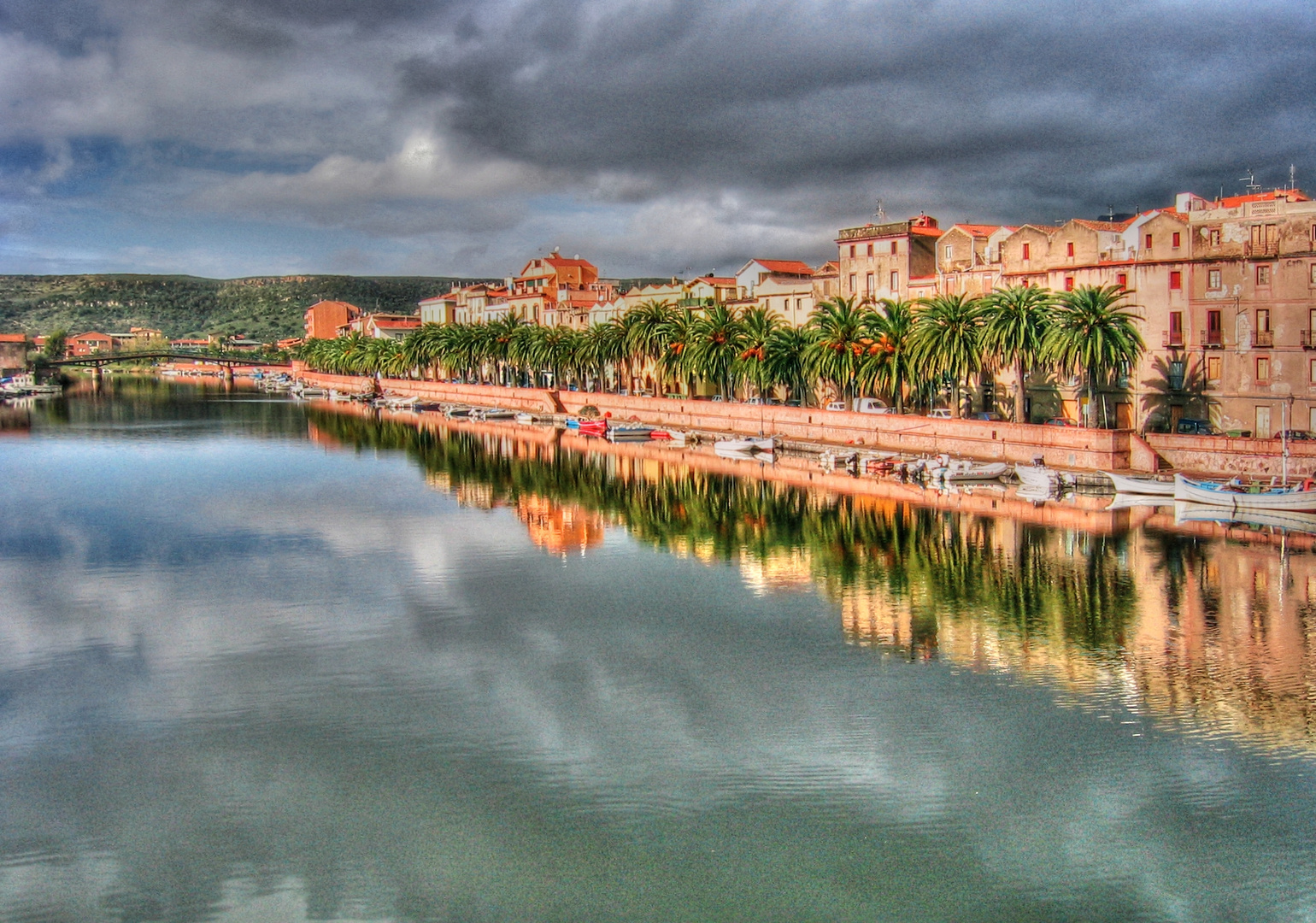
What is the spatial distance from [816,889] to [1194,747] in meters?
9.38

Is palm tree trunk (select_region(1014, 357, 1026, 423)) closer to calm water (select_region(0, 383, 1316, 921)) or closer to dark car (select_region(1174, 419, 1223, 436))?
dark car (select_region(1174, 419, 1223, 436))

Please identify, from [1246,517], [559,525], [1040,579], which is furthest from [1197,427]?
[559,525]

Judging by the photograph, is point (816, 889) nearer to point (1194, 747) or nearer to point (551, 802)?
point (551, 802)

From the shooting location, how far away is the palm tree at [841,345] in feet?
221

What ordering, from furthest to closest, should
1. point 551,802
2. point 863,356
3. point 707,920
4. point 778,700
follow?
point 863,356, point 778,700, point 551,802, point 707,920

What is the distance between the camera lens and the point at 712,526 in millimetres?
46688

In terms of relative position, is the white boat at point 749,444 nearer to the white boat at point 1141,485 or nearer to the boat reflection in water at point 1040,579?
the boat reflection in water at point 1040,579

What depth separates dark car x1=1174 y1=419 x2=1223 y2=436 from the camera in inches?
2156

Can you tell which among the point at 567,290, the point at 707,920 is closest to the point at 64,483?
the point at 707,920

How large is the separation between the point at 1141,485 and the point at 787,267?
5286 cm

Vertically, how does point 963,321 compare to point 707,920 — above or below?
above

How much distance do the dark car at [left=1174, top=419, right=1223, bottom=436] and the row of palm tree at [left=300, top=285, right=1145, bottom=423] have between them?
13.0 ft

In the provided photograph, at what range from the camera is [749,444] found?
72125 mm

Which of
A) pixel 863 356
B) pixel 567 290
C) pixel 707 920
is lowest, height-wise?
pixel 707 920
